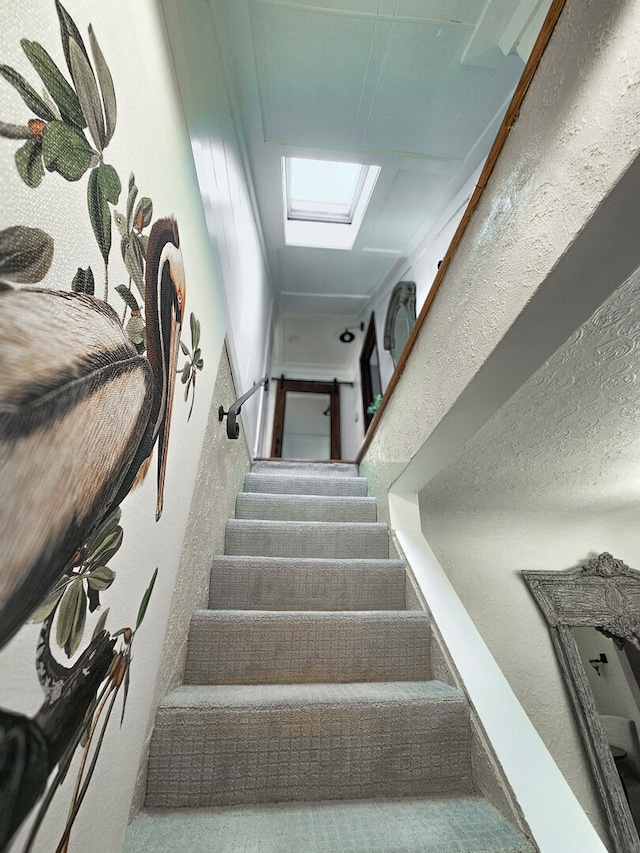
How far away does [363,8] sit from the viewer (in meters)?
1.58

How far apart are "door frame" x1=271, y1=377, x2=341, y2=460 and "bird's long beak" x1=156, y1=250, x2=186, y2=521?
4.00 meters

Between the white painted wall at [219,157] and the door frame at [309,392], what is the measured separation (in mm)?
2420

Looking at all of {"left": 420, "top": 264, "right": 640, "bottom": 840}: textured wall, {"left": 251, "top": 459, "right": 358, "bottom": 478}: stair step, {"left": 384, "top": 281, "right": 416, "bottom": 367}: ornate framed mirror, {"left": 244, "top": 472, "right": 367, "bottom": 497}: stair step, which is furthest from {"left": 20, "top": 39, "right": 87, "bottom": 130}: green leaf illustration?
{"left": 384, "top": 281, "right": 416, "bottom": 367}: ornate framed mirror

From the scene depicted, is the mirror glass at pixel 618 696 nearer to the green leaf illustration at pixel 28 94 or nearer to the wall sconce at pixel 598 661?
the wall sconce at pixel 598 661

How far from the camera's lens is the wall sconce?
201 cm

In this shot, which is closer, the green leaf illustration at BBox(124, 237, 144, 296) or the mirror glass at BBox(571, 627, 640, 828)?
the green leaf illustration at BBox(124, 237, 144, 296)

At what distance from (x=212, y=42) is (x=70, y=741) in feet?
7.37

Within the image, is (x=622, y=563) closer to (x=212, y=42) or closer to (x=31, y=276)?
(x=31, y=276)

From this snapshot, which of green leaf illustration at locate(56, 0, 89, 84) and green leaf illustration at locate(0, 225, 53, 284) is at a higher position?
green leaf illustration at locate(56, 0, 89, 84)

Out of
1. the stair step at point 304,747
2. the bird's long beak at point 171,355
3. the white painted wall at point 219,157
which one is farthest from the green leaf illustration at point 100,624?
the white painted wall at point 219,157

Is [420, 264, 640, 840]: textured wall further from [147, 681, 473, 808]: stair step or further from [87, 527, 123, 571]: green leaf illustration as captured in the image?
[87, 527, 123, 571]: green leaf illustration

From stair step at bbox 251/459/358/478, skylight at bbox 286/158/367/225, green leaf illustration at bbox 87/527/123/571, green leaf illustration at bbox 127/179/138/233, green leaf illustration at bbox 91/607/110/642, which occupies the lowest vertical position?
green leaf illustration at bbox 91/607/110/642

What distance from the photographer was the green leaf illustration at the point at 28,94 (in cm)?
39

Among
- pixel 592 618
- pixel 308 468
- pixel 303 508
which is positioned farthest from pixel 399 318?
pixel 592 618
